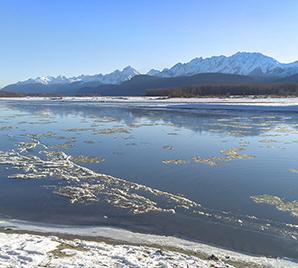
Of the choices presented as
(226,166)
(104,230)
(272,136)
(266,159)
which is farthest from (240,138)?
(104,230)

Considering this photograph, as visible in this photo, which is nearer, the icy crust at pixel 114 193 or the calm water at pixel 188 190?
the calm water at pixel 188 190

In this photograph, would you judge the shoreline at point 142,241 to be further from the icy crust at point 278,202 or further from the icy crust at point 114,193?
the icy crust at point 278,202

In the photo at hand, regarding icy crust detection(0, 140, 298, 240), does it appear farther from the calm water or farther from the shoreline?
the shoreline

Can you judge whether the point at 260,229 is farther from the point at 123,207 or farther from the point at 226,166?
the point at 226,166

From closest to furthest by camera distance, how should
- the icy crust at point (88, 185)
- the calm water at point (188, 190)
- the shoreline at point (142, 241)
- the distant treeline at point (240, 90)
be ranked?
the shoreline at point (142, 241), the calm water at point (188, 190), the icy crust at point (88, 185), the distant treeline at point (240, 90)

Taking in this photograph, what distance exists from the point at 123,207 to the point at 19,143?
9.26m

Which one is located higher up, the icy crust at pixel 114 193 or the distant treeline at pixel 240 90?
the distant treeline at pixel 240 90

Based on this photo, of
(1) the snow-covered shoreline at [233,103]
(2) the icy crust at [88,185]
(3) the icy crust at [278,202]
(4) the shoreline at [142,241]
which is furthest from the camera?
(1) the snow-covered shoreline at [233,103]

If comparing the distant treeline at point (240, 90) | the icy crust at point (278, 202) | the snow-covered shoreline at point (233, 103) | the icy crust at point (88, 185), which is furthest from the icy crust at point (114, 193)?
the distant treeline at point (240, 90)

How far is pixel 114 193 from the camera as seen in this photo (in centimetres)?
694

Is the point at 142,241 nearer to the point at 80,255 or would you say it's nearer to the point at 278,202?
the point at 80,255

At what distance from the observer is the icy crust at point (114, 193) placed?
5488mm

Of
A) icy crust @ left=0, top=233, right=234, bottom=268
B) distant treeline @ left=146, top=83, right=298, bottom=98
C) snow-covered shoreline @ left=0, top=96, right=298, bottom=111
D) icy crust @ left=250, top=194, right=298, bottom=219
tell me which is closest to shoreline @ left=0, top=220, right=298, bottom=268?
icy crust @ left=0, top=233, right=234, bottom=268

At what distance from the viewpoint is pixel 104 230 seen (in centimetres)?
509
